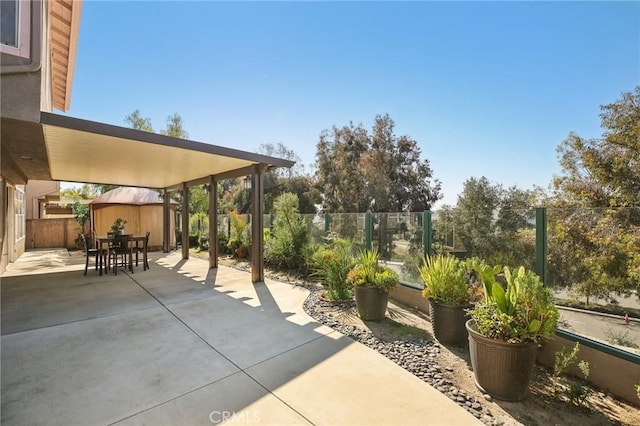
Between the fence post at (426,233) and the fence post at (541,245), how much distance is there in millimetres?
1835

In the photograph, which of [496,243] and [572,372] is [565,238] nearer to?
[496,243]

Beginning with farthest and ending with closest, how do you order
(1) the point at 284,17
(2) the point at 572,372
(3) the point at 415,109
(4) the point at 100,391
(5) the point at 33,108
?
(3) the point at 415,109, (1) the point at 284,17, (5) the point at 33,108, (2) the point at 572,372, (4) the point at 100,391

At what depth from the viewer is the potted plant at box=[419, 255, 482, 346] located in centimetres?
374

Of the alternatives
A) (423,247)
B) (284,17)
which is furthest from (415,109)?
(423,247)

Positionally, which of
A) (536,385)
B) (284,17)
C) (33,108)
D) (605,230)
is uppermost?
(284,17)

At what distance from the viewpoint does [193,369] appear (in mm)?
3039

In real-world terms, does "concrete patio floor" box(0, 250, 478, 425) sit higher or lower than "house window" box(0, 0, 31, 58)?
lower

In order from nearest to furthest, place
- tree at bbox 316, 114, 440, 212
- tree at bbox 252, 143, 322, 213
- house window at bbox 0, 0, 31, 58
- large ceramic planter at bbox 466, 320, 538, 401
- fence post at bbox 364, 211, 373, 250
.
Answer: large ceramic planter at bbox 466, 320, 538, 401, house window at bbox 0, 0, 31, 58, fence post at bbox 364, 211, 373, 250, tree at bbox 316, 114, 440, 212, tree at bbox 252, 143, 322, 213

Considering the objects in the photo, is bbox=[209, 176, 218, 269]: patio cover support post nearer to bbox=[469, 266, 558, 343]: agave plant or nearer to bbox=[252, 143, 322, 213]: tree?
bbox=[469, 266, 558, 343]: agave plant

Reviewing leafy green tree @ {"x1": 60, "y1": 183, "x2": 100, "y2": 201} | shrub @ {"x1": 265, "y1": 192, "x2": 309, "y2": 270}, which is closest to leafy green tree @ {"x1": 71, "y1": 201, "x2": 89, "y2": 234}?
leafy green tree @ {"x1": 60, "y1": 183, "x2": 100, "y2": 201}

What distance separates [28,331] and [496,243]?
6.84 metres

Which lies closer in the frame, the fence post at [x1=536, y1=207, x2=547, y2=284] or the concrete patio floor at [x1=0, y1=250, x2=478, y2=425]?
the concrete patio floor at [x1=0, y1=250, x2=478, y2=425]

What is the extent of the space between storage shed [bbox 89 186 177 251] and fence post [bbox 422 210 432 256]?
12139mm

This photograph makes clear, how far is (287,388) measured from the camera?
2713 mm
